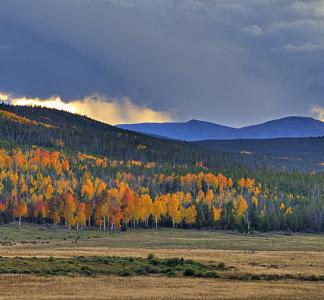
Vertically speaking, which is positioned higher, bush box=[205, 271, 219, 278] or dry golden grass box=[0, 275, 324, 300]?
bush box=[205, 271, 219, 278]

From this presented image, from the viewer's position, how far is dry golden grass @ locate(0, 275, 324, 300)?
36875 mm

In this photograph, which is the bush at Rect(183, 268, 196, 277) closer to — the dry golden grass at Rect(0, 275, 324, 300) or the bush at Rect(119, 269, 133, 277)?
the dry golden grass at Rect(0, 275, 324, 300)

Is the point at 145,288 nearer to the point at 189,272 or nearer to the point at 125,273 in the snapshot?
the point at 125,273

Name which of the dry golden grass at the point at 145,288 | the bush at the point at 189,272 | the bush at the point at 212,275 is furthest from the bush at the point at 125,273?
the bush at the point at 212,275

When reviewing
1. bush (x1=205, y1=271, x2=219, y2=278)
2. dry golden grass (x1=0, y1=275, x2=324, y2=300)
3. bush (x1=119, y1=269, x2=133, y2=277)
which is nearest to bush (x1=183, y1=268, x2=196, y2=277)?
bush (x1=205, y1=271, x2=219, y2=278)

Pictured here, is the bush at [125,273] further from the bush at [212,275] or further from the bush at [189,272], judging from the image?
the bush at [212,275]

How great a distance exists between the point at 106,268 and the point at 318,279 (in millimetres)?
18036

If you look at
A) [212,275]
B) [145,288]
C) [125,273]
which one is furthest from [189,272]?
[145,288]

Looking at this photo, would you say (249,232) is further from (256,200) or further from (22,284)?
(22,284)

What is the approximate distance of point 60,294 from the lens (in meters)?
37.6

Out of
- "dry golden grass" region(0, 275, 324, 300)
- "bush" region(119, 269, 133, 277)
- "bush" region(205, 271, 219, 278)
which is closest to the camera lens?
"dry golden grass" region(0, 275, 324, 300)

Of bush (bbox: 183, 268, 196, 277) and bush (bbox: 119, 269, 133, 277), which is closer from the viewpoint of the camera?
bush (bbox: 119, 269, 133, 277)

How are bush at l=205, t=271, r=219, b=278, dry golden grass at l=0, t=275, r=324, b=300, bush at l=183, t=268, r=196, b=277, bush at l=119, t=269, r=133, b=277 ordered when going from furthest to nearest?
bush at l=183, t=268, r=196, b=277 → bush at l=119, t=269, r=133, b=277 → bush at l=205, t=271, r=219, b=278 → dry golden grass at l=0, t=275, r=324, b=300

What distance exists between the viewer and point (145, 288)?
134ft
